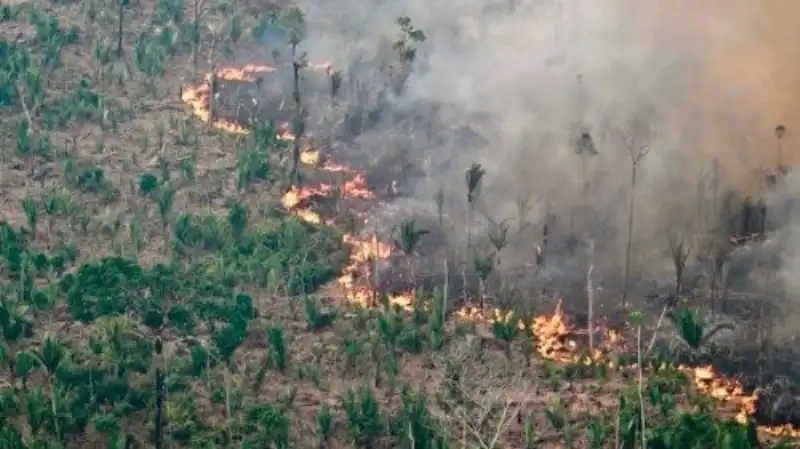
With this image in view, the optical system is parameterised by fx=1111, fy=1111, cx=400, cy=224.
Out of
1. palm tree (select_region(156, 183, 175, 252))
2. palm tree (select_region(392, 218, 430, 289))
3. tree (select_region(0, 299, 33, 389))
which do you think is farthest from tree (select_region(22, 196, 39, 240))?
palm tree (select_region(392, 218, 430, 289))

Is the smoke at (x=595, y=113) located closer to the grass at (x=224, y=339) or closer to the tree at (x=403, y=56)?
the tree at (x=403, y=56)

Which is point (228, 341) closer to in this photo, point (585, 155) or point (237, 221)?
point (237, 221)

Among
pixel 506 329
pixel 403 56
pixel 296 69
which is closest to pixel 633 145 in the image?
pixel 506 329

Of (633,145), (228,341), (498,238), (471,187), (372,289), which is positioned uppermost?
(633,145)

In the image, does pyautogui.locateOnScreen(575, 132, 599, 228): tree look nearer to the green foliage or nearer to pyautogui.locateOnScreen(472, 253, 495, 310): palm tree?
pyautogui.locateOnScreen(472, 253, 495, 310): palm tree

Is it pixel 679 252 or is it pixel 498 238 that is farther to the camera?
pixel 498 238

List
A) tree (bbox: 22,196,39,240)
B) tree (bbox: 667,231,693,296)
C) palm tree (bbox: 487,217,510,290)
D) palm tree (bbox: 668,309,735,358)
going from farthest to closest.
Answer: tree (bbox: 22,196,39,240)
palm tree (bbox: 487,217,510,290)
tree (bbox: 667,231,693,296)
palm tree (bbox: 668,309,735,358)
